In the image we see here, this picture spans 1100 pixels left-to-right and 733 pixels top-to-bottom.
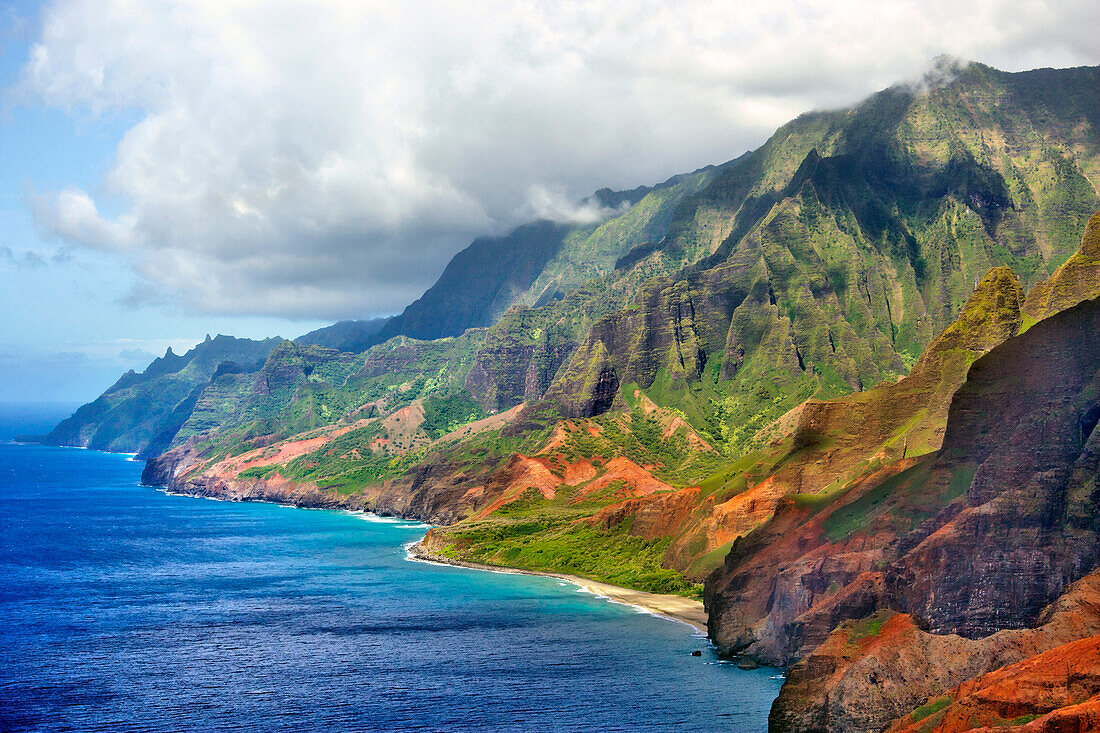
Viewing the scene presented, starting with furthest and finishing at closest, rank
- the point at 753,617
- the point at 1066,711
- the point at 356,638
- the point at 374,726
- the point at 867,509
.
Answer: the point at 356,638
the point at 753,617
the point at 867,509
the point at 374,726
the point at 1066,711

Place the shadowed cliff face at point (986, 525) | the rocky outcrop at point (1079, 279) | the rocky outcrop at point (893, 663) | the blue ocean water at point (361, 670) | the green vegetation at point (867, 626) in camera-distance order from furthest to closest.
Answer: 1. the rocky outcrop at point (1079, 279)
2. the blue ocean water at point (361, 670)
3. the green vegetation at point (867, 626)
4. the shadowed cliff face at point (986, 525)
5. the rocky outcrop at point (893, 663)

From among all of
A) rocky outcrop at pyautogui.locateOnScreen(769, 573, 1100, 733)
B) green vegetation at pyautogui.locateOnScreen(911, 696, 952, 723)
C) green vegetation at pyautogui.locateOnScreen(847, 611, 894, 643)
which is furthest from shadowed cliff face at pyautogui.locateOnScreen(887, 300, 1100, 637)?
green vegetation at pyautogui.locateOnScreen(911, 696, 952, 723)

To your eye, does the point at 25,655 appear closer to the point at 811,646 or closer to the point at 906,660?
the point at 811,646

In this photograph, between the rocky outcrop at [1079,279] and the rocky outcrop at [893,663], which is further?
the rocky outcrop at [1079,279]

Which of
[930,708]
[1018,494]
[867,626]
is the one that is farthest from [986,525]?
[930,708]

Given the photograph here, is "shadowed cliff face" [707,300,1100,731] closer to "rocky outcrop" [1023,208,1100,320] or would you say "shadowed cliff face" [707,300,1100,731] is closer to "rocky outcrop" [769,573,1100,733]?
"rocky outcrop" [769,573,1100,733]

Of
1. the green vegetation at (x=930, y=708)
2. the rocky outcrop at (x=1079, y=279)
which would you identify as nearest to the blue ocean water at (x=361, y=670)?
the green vegetation at (x=930, y=708)

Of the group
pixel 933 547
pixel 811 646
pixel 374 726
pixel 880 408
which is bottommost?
pixel 374 726

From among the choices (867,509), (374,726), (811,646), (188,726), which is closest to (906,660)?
(811,646)

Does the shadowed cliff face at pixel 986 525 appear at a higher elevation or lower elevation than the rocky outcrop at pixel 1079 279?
lower

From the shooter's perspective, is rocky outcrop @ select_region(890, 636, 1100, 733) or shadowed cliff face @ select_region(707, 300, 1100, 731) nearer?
rocky outcrop @ select_region(890, 636, 1100, 733)

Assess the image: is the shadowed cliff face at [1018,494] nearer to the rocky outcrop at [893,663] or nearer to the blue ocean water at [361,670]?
the rocky outcrop at [893,663]
